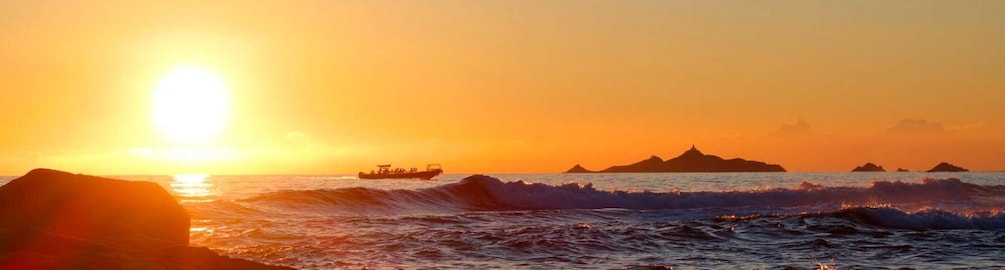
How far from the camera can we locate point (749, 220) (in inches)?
1260

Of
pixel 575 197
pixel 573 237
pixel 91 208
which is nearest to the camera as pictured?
pixel 91 208

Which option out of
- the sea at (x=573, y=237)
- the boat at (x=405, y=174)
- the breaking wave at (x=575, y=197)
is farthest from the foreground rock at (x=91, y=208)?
the boat at (x=405, y=174)

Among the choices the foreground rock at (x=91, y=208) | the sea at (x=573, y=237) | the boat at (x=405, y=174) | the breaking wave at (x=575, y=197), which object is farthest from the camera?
the boat at (x=405, y=174)

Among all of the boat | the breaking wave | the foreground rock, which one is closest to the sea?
the breaking wave

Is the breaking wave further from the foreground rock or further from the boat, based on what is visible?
the boat

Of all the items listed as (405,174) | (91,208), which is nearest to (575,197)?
(91,208)

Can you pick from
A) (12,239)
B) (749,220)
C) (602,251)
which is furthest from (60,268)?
(749,220)

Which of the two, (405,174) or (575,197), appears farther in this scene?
(405,174)

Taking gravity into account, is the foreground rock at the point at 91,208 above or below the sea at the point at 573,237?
above

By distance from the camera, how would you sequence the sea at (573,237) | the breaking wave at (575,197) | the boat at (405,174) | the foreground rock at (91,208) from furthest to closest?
1. the boat at (405,174)
2. the breaking wave at (575,197)
3. the sea at (573,237)
4. the foreground rock at (91,208)

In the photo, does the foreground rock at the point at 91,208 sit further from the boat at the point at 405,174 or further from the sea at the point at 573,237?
the boat at the point at 405,174

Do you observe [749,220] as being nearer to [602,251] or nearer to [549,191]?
[602,251]

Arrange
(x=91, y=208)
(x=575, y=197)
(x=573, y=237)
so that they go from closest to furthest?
(x=91, y=208) → (x=573, y=237) → (x=575, y=197)

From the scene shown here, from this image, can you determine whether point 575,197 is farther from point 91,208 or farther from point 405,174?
point 405,174
